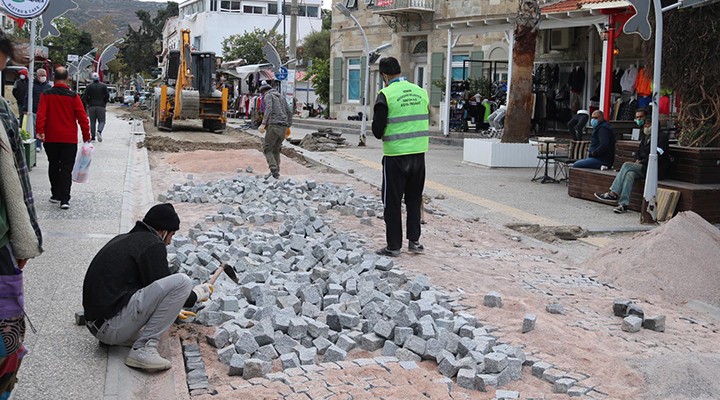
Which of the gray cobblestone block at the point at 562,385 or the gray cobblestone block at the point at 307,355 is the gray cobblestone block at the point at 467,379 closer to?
the gray cobblestone block at the point at 562,385

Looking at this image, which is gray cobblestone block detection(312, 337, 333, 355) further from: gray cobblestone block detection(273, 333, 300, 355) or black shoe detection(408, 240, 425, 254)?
black shoe detection(408, 240, 425, 254)

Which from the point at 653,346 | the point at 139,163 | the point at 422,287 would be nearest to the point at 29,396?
the point at 422,287

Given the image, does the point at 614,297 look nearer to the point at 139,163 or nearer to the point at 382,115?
the point at 382,115

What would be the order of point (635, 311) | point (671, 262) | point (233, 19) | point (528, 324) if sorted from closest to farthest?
point (528, 324) → point (635, 311) → point (671, 262) → point (233, 19)

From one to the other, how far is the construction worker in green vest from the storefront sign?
7795 millimetres

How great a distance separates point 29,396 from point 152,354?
0.74 metres

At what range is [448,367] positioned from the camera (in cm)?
524

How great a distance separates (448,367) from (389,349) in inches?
18.9

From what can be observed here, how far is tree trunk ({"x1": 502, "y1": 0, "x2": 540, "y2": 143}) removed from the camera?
19.1 meters

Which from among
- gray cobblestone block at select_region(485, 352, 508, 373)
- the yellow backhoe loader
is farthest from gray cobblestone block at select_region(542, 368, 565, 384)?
the yellow backhoe loader

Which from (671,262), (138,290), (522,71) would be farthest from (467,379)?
(522,71)

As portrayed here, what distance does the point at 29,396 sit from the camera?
471 cm

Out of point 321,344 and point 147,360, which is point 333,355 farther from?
point 147,360

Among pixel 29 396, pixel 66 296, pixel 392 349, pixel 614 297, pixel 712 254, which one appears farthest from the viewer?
pixel 712 254
